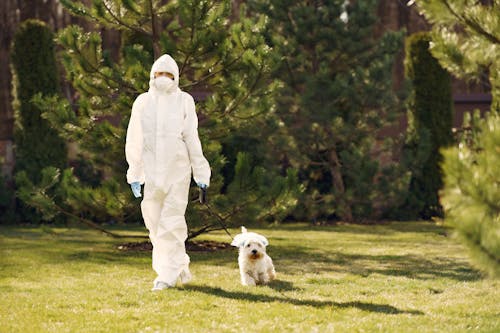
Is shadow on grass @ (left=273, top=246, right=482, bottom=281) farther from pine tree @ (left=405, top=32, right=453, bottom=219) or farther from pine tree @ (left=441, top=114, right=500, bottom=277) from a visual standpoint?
pine tree @ (left=405, top=32, right=453, bottom=219)

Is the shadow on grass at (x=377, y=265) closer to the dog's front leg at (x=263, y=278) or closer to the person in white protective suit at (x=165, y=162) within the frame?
the dog's front leg at (x=263, y=278)

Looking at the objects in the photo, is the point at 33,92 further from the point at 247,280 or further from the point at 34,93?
the point at 247,280

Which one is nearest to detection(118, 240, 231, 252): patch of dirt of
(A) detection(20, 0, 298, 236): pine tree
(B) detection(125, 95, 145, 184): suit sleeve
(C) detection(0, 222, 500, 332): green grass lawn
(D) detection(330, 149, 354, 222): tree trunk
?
(C) detection(0, 222, 500, 332): green grass lawn

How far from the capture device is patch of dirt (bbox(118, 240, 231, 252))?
1050cm

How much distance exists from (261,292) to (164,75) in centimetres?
223

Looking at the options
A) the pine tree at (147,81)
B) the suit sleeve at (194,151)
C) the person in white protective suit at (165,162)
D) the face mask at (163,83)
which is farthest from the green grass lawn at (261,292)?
the face mask at (163,83)

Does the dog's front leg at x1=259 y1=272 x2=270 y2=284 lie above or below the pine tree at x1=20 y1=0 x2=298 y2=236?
below

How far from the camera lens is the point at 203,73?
10.4m

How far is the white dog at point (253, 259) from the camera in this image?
697 cm

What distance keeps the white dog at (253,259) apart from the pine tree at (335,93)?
25.1 ft

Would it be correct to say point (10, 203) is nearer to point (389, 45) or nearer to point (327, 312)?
point (389, 45)

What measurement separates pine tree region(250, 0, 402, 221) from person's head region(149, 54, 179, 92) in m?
7.74

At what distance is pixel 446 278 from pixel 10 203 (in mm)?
10043

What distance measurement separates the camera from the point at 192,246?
423 inches
